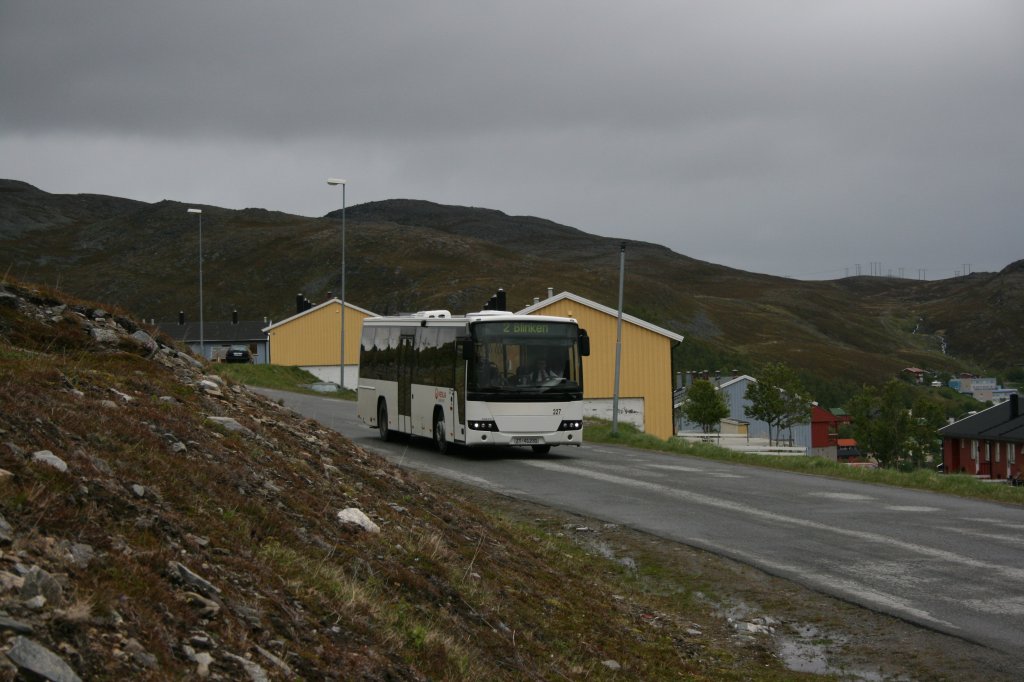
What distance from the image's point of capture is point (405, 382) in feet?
87.8

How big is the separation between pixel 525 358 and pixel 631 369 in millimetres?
36783

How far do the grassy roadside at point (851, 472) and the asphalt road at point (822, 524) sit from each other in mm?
776

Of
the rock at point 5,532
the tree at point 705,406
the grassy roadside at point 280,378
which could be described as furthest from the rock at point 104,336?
the tree at point 705,406

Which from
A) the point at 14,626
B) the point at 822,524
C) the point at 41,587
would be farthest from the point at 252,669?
the point at 822,524

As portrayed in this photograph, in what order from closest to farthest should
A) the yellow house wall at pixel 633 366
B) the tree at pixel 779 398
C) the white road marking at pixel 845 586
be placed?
the white road marking at pixel 845 586, the yellow house wall at pixel 633 366, the tree at pixel 779 398

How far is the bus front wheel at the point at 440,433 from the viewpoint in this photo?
81.1 feet

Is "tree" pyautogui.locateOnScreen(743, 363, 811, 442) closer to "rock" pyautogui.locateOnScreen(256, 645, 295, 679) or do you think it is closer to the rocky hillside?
the rocky hillside

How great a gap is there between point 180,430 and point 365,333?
21.1 m

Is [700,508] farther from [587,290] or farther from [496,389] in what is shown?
[587,290]

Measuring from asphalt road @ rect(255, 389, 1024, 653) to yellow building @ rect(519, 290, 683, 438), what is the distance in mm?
34240

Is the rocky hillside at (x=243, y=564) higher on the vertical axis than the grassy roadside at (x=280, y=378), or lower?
lower

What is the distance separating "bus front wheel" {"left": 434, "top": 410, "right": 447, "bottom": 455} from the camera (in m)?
24.7

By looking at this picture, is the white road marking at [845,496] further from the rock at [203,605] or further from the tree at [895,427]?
the tree at [895,427]

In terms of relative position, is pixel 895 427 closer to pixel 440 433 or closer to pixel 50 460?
pixel 440 433
